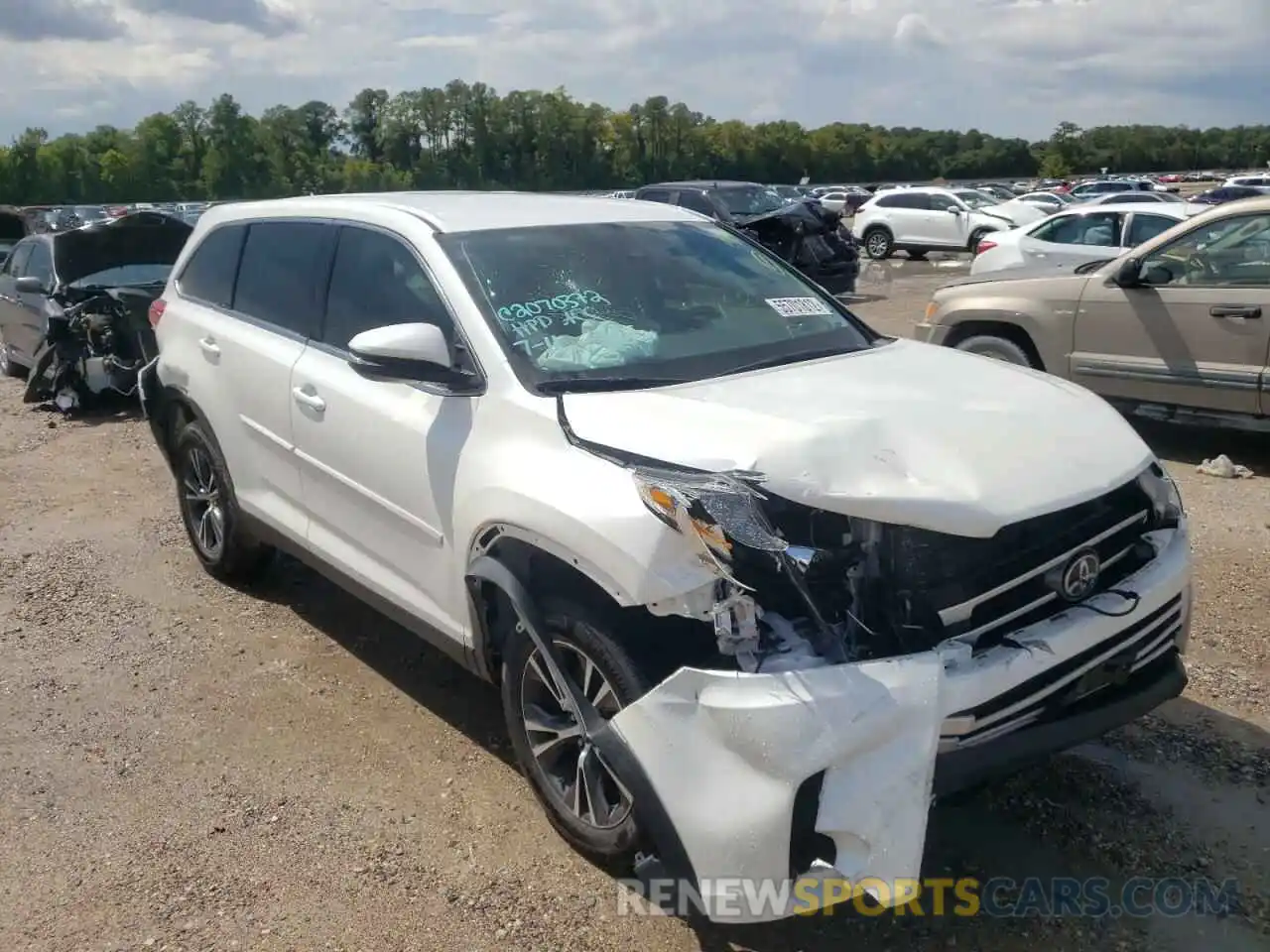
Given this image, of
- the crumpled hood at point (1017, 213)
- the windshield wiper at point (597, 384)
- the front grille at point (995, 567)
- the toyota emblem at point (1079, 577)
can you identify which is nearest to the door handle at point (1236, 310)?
the front grille at point (995, 567)

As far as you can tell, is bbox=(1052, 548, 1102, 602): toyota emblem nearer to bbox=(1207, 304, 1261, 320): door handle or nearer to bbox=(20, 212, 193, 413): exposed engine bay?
bbox=(1207, 304, 1261, 320): door handle

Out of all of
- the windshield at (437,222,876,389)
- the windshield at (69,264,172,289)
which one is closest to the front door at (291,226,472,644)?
the windshield at (437,222,876,389)

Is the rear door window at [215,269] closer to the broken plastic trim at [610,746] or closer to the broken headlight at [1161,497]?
the broken plastic trim at [610,746]

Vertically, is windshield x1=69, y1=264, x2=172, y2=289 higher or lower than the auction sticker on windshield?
lower

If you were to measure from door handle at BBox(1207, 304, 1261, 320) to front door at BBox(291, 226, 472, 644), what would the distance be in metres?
5.20

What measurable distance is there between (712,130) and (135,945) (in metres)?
117

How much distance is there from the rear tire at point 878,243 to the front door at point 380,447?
73.6 ft

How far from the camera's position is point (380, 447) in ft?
12.1

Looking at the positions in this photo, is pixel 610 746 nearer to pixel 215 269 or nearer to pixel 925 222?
pixel 215 269

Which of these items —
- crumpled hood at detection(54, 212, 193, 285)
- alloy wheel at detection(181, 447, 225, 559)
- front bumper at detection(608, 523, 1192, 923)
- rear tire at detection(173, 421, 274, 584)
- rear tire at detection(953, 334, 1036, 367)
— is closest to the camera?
front bumper at detection(608, 523, 1192, 923)

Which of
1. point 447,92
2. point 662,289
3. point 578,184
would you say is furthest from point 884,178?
point 662,289

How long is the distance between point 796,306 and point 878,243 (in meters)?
22.3

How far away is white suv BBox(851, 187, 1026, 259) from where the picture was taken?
79.2ft

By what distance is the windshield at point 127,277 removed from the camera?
1029 centimetres
